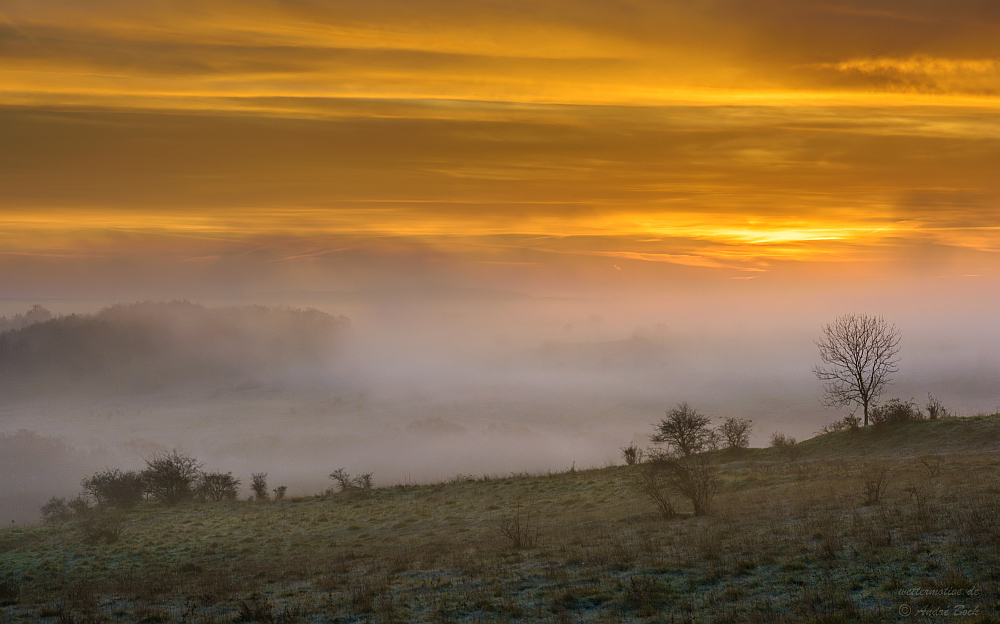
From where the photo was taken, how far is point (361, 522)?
28562 mm

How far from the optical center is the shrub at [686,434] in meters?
39.3

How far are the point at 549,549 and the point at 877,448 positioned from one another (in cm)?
2727

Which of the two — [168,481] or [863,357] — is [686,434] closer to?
[863,357]

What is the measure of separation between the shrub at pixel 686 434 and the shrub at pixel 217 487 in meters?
30.9

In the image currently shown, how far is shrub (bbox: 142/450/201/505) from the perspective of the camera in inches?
1670

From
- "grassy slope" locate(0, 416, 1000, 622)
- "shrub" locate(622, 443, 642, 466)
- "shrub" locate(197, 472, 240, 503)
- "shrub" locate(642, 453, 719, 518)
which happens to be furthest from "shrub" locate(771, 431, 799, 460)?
"shrub" locate(197, 472, 240, 503)

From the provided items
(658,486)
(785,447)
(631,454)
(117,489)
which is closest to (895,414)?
(785,447)

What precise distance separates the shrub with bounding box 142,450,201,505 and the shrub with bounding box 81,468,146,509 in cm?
63

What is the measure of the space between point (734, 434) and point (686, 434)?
13.8ft

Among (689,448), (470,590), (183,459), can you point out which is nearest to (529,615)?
(470,590)

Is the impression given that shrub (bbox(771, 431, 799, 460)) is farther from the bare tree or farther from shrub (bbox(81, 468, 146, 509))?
shrub (bbox(81, 468, 146, 509))

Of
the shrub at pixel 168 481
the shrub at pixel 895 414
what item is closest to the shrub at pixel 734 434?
the shrub at pixel 895 414

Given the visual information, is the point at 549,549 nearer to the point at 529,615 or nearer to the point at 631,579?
the point at 631,579

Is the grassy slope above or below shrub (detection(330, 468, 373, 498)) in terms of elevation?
below
